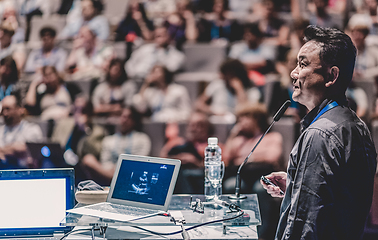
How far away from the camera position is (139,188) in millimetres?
1665

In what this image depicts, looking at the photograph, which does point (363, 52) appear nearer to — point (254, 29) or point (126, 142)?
point (254, 29)

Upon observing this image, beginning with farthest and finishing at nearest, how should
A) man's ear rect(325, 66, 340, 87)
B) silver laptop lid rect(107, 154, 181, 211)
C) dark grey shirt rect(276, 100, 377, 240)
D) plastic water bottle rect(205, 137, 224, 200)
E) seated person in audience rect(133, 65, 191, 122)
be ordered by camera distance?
seated person in audience rect(133, 65, 191, 122)
plastic water bottle rect(205, 137, 224, 200)
silver laptop lid rect(107, 154, 181, 211)
man's ear rect(325, 66, 340, 87)
dark grey shirt rect(276, 100, 377, 240)

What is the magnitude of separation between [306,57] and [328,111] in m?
0.20

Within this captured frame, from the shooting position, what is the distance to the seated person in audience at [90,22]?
186 inches

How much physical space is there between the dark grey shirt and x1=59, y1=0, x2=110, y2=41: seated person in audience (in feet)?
12.5

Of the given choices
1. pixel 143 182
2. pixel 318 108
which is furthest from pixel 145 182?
pixel 318 108

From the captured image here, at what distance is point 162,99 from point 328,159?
3.09 m

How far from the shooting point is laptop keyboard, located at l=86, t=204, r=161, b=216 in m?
1.55

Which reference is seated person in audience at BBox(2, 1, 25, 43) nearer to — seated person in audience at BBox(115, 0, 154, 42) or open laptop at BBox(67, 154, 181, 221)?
seated person in audience at BBox(115, 0, 154, 42)

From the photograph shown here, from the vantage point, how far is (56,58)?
4.75 meters

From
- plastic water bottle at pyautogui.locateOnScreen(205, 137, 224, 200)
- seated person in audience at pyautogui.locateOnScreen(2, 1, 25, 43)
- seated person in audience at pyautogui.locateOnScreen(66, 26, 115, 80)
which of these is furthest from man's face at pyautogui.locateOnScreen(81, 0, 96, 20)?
plastic water bottle at pyautogui.locateOnScreen(205, 137, 224, 200)

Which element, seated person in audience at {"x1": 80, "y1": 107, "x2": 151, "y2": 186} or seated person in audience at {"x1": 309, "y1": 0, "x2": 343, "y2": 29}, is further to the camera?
seated person in audience at {"x1": 309, "y1": 0, "x2": 343, "y2": 29}

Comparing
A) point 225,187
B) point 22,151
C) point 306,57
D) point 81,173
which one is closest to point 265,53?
point 225,187

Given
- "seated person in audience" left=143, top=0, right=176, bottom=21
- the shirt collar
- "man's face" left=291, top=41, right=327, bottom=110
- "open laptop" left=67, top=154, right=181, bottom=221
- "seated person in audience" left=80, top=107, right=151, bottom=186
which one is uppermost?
"seated person in audience" left=143, top=0, right=176, bottom=21
